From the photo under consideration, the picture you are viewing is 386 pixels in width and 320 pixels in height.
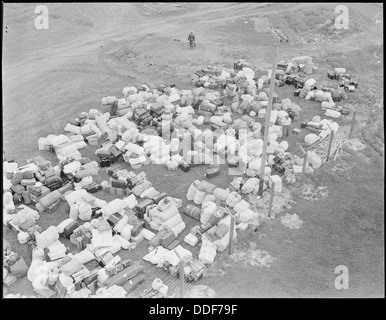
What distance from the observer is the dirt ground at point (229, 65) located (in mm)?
10070

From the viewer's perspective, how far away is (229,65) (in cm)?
2038

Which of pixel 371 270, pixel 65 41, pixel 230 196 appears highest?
pixel 65 41

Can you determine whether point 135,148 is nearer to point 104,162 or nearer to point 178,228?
point 104,162

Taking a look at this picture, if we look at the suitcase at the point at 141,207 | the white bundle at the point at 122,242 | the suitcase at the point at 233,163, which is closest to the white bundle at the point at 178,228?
the suitcase at the point at 141,207

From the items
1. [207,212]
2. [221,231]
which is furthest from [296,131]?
[221,231]

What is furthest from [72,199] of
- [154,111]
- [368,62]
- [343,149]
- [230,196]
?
[368,62]

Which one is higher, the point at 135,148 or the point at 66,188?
the point at 135,148

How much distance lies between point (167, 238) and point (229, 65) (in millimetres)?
11504

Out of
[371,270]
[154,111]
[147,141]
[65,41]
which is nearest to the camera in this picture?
[371,270]

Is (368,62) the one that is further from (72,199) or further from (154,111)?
(72,199)

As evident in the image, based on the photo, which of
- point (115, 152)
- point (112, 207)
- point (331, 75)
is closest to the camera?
point (112, 207)

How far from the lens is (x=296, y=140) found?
14812 millimetres

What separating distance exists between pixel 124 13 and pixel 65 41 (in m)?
5.06

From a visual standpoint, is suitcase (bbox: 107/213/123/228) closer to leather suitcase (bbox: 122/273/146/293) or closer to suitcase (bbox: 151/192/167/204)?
suitcase (bbox: 151/192/167/204)
